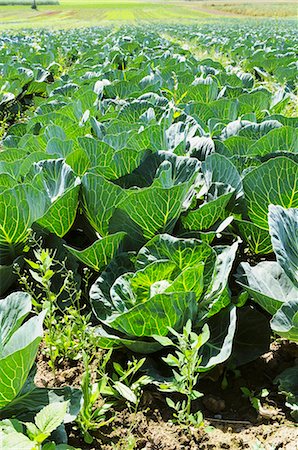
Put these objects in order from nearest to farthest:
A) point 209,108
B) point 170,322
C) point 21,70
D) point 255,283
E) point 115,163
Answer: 1. point 170,322
2. point 255,283
3. point 115,163
4. point 209,108
5. point 21,70

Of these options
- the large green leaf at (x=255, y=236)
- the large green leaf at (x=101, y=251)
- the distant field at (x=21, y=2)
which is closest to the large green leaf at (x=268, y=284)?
the large green leaf at (x=255, y=236)

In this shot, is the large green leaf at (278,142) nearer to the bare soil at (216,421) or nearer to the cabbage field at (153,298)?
the cabbage field at (153,298)

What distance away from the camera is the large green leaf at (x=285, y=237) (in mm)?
1837

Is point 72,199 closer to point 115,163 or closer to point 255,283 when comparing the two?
point 115,163

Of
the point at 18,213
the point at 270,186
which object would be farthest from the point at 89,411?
the point at 270,186

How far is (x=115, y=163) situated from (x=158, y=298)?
39.9 inches

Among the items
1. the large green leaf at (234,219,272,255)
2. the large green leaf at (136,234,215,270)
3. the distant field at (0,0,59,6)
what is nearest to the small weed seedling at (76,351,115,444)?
the large green leaf at (136,234,215,270)

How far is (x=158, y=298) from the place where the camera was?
66.6 inches

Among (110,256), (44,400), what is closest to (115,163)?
(110,256)

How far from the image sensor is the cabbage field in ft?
5.42

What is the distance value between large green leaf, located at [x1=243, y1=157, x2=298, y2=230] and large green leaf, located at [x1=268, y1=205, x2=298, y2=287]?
21 centimetres

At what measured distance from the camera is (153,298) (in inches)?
66.3

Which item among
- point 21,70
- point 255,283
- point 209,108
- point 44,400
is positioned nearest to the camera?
point 44,400

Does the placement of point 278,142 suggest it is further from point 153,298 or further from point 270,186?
point 153,298
